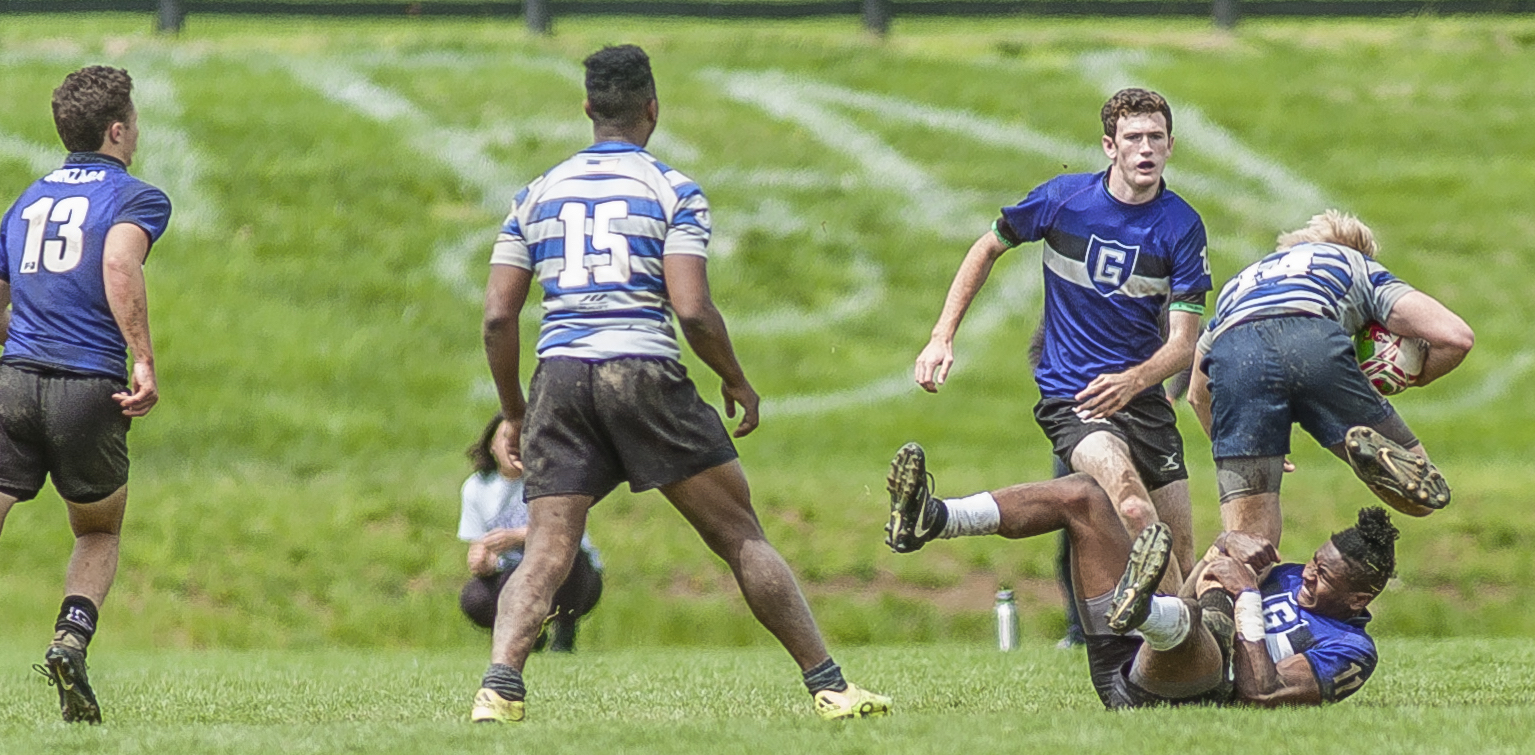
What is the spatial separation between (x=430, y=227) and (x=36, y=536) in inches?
253

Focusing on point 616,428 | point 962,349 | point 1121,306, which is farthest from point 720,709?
point 962,349

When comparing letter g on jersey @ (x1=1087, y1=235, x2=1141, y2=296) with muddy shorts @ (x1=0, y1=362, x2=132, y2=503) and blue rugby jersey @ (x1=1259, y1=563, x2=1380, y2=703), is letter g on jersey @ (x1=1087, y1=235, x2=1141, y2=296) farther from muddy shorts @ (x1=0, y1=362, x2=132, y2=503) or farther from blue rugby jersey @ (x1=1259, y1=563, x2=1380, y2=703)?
muddy shorts @ (x1=0, y1=362, x2=132, y2=503)

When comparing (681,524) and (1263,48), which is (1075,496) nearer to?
(681,524)

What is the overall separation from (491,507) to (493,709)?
4699mm

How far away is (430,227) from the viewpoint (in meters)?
19.5

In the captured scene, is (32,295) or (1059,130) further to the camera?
(1059,130)

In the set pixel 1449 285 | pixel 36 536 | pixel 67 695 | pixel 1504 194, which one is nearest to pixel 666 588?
pixel 36 536

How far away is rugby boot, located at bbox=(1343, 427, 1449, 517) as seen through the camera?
632 cm

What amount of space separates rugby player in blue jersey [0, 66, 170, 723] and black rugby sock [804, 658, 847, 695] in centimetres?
240

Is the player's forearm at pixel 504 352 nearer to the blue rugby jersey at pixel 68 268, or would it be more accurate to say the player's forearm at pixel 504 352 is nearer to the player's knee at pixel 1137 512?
the blue rugby jersey at pixel 68 268

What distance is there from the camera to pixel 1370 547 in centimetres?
632

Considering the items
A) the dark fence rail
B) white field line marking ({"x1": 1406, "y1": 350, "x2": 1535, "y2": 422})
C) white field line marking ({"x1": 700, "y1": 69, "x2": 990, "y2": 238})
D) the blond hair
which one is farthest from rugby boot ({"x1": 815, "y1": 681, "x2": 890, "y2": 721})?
the dark fence rail

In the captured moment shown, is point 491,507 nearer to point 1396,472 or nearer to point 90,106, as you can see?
point 90,106

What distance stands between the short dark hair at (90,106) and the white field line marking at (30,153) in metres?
13.2
